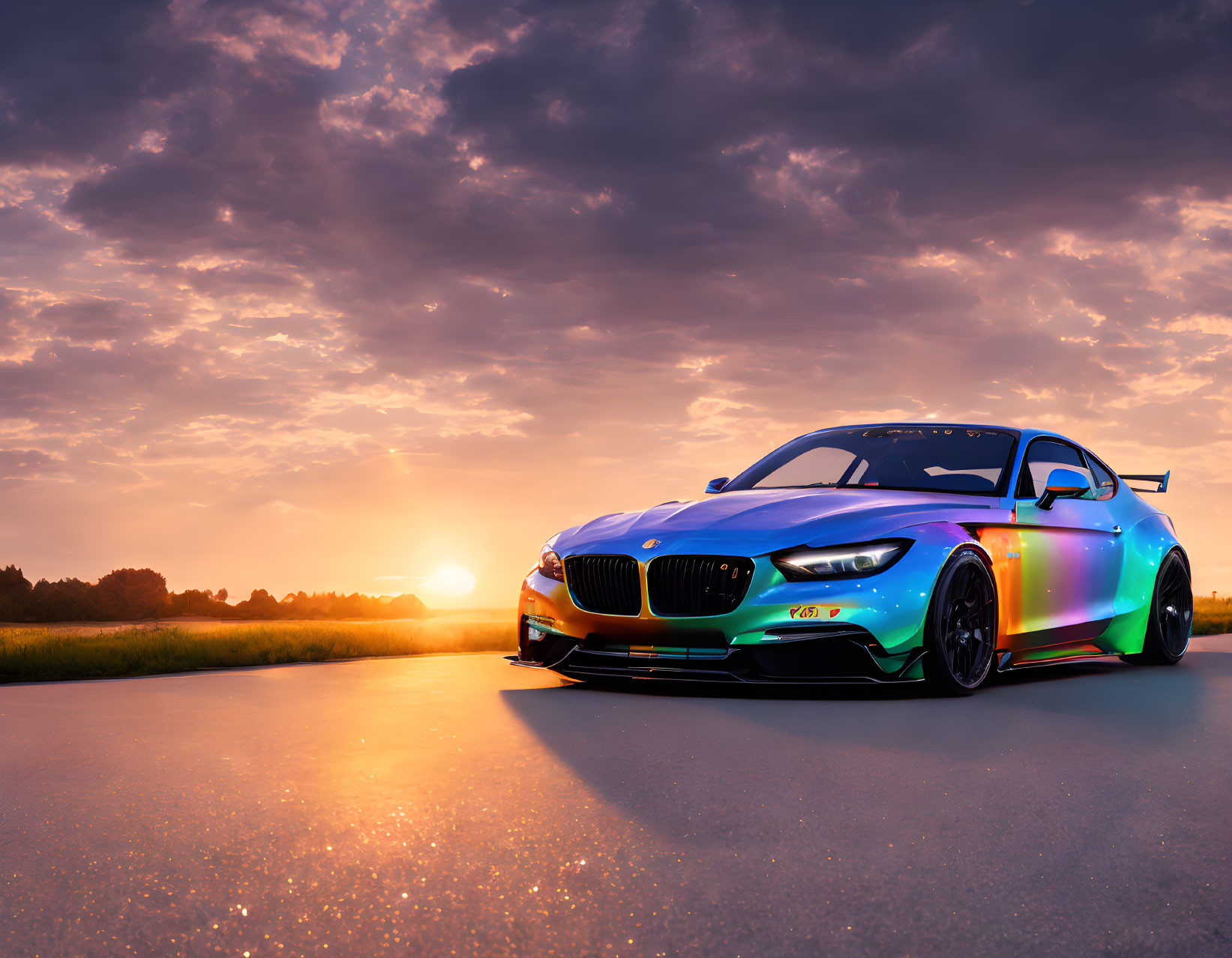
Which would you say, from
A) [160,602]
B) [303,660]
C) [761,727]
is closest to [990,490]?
[761,727]

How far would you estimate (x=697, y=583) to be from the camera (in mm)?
6328

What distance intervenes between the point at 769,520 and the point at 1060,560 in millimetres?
2322

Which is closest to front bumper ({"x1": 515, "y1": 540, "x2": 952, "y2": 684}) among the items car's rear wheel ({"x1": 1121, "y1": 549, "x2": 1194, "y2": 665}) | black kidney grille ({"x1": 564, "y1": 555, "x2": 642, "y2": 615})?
black kidney grille ({"x1": 564, "y1": 555, "x2": 642, "y2": 615})

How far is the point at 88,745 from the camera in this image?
15.8 feet

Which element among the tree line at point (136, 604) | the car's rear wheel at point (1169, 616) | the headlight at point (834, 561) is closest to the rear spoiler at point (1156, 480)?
the car's rear wheel at point (1169, 616)

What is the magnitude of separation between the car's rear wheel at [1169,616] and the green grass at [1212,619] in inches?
136

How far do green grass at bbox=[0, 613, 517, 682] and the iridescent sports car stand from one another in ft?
9.08

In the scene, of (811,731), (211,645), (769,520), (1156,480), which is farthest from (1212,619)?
(211,645)

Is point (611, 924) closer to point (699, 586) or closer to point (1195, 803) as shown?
point (1195, 803)

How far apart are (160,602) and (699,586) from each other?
51.5 ft

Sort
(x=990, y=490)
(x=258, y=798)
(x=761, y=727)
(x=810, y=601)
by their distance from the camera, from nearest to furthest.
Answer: (x=258, y=798), (x=761, y=727), (x=810, y=601), (x=990, y=490)

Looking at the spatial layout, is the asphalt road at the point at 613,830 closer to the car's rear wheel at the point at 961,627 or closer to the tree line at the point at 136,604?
the car's rear wheel at the point at 961,627

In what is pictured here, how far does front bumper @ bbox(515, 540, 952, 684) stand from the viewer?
6.06 meters

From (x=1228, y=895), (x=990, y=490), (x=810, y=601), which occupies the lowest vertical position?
(x=1228, y=895)
